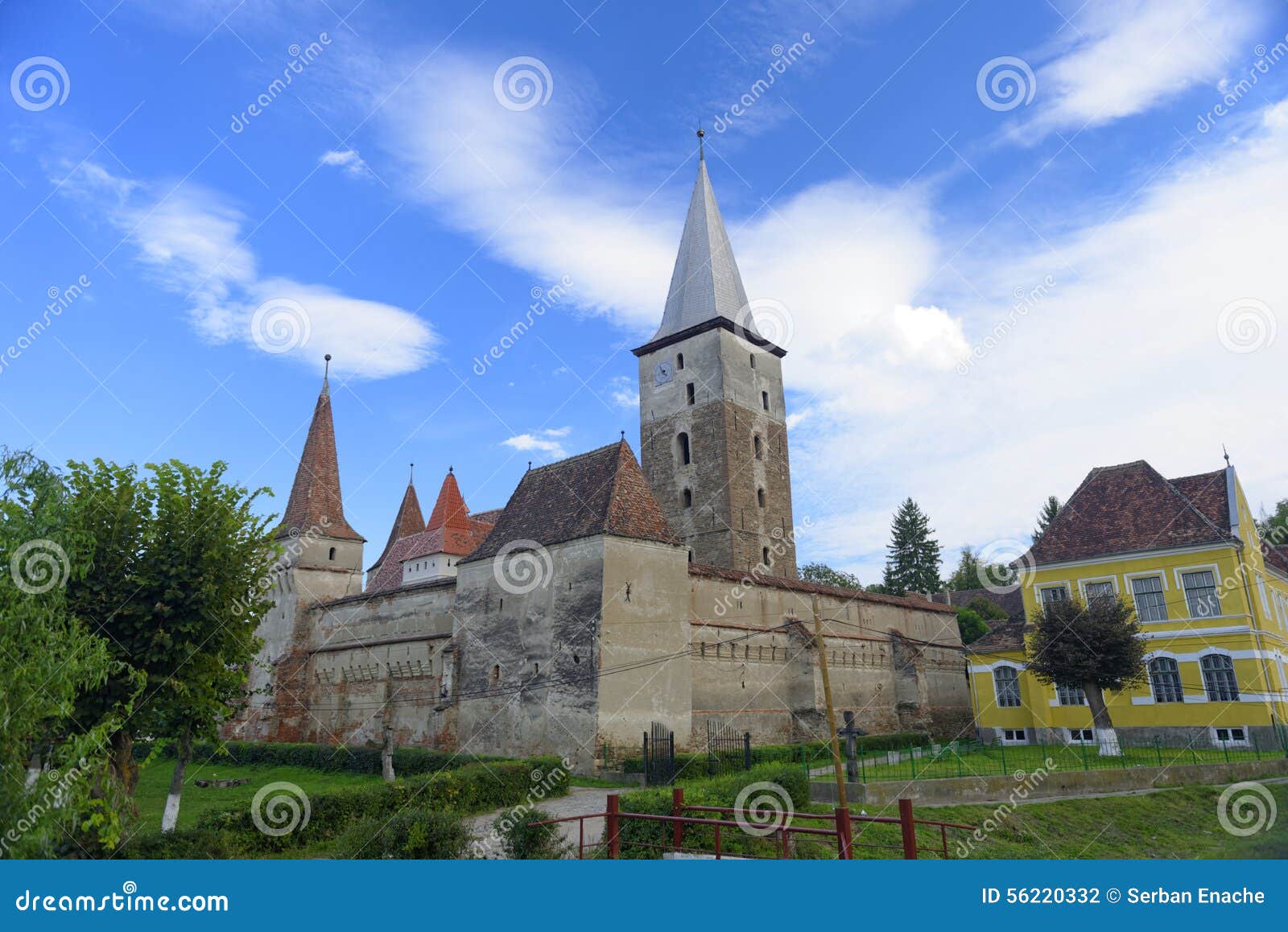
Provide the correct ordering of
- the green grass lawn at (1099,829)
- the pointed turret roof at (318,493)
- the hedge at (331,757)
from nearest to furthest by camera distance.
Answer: the green grass lawn at (1099,829) < the hedge at (331,757) < the pointed turret roof at (318,493)

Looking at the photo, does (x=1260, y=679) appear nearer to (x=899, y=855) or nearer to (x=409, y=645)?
(x=899, y=855)

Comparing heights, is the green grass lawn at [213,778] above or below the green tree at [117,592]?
below

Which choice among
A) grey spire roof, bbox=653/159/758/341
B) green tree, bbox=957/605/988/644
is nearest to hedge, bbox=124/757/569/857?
grey spire roof, bbox=653/159/758/341

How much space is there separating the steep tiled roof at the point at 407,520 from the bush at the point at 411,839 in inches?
1494

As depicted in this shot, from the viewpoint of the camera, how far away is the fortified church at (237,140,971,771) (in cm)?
2536

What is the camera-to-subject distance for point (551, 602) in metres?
26.0

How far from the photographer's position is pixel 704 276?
1854 inches

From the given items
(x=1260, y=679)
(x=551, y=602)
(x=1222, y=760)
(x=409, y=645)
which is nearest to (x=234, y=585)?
(x=551, y=602)

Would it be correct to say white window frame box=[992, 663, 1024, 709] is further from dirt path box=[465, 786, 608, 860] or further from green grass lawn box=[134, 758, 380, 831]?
green grass lawn box=[134, 758, 380, 831]

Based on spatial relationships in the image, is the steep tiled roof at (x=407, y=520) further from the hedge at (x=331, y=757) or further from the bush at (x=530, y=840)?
the bush at (x=530, y=840)

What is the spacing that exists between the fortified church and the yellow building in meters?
6.43

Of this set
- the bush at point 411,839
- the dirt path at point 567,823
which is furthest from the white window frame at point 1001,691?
the bush at point 411,839

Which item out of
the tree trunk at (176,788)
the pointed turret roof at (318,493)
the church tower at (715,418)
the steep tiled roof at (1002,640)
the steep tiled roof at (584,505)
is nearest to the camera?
the tree trunk at (176,788)

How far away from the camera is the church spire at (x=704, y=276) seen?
46041 millimetres
